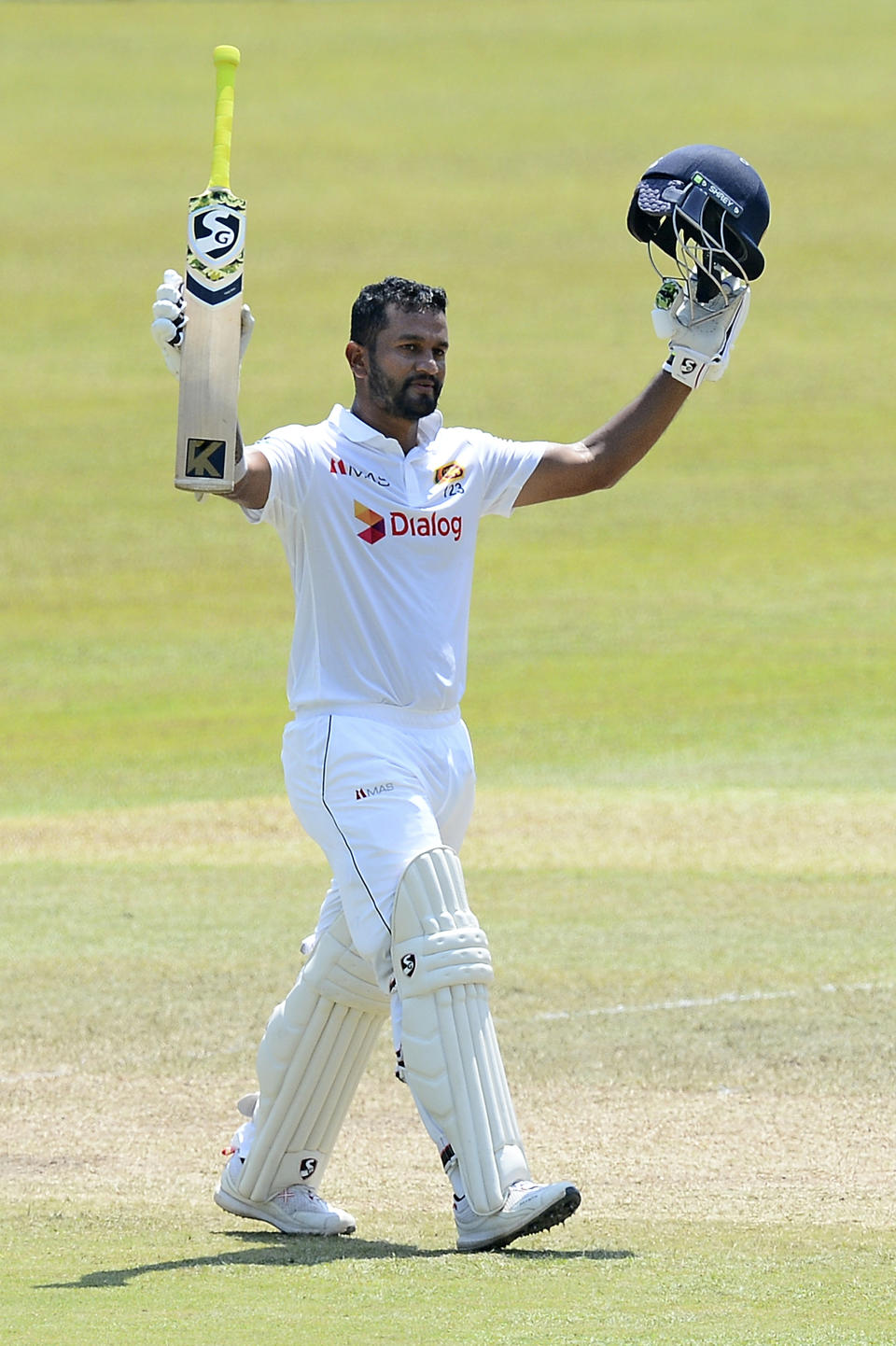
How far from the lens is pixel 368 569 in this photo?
5.54m

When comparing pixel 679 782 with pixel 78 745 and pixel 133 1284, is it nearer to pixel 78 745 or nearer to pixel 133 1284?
pixel 78 745

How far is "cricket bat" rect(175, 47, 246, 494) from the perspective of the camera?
17.1 feet

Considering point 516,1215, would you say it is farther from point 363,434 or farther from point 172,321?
point 172,321

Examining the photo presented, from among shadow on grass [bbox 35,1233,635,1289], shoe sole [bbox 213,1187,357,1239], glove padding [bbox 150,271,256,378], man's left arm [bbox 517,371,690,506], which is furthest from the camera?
man's left arm [bbox 517,371,690,506]

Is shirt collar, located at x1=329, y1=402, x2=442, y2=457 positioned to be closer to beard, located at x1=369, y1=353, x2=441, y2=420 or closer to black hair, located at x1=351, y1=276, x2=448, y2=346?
beard, located at x1=369, y1=353, x2=441, y2=420

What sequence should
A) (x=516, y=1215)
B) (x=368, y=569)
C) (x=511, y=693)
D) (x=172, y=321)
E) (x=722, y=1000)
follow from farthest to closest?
1. (x=511, y=693)
2. (x=722, y=1000)
3. (x=368, y=569)
4. (x=172, y=321)
5. (x=516, y=1215)

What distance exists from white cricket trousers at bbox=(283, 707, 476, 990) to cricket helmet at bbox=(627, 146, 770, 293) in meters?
1.52

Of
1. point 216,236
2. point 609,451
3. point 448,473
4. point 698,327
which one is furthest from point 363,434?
point 698,327

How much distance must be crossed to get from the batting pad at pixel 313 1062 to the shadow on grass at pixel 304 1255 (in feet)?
0.82

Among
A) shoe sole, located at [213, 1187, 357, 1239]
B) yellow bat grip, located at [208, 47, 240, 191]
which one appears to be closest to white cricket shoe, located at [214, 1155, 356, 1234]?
shoe sole, located at [213, 1187, 357, 1239]

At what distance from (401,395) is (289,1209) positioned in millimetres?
2108

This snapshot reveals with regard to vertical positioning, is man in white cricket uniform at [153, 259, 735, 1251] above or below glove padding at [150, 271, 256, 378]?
below

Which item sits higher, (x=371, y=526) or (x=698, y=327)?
(x=698, y=327)

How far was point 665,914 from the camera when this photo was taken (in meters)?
10.6
